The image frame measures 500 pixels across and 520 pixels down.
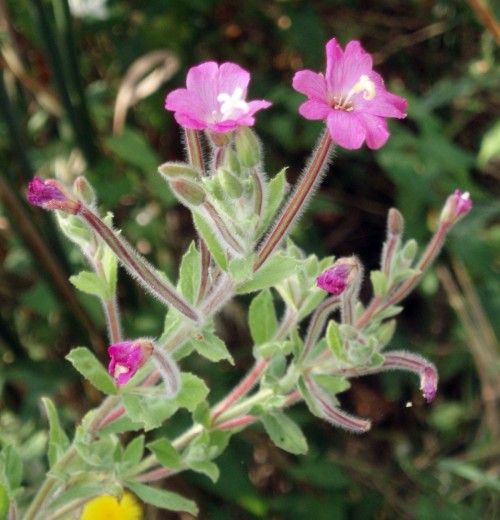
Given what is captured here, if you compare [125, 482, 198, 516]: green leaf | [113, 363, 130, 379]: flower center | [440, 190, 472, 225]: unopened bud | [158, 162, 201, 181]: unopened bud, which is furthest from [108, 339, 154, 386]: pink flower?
[440, 190, 472, 225]: unopened bud

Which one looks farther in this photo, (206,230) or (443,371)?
(443,371)

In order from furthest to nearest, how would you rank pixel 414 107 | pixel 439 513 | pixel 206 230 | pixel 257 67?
pixel 257 67
pixel 414 107
pixel 439 513
pixel 206 230

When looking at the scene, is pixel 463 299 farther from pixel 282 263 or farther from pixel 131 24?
pixel 282 263

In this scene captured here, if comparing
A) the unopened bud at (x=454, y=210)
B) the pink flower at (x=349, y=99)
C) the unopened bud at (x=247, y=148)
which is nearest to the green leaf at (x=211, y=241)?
the unopened bud at (x=247, y=148)

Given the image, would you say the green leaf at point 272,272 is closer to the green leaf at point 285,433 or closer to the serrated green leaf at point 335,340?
the serrated green leaf at point 335,340

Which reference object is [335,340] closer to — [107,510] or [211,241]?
[211,241]

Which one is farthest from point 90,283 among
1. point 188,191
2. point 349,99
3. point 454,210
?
point 454,210

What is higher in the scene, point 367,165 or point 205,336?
point 205,336

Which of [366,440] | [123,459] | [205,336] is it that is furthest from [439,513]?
[205,336]
